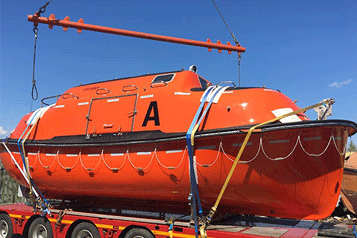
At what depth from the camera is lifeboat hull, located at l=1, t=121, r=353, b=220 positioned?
14.4 feet

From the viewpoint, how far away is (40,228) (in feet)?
22.4

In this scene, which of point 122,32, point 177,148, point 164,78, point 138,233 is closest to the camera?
point 177,148

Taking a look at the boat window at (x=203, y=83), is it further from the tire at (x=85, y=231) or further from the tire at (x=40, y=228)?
the tire at (x=40, y=228)

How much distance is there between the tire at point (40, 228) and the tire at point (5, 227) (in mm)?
722

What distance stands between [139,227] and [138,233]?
0.36 feet

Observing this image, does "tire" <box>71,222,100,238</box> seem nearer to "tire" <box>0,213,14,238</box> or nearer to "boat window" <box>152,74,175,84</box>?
"tire" <box>0,213,14,238</box>

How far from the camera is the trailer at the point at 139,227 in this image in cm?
461

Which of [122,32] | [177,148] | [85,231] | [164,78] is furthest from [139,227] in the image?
[122,32]

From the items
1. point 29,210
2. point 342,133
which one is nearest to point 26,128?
point 29,210

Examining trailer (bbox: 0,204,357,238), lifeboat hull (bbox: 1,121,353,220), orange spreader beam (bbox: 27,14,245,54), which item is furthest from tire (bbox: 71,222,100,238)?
orange spreader beam (bbox: 27,14,245,54)

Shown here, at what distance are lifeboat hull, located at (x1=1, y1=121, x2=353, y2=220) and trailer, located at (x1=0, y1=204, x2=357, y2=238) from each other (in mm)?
317

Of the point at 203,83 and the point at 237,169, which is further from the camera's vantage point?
the point at 203,83

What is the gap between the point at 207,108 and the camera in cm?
506

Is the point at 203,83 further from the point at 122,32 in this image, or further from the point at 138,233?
the point at 122,32
